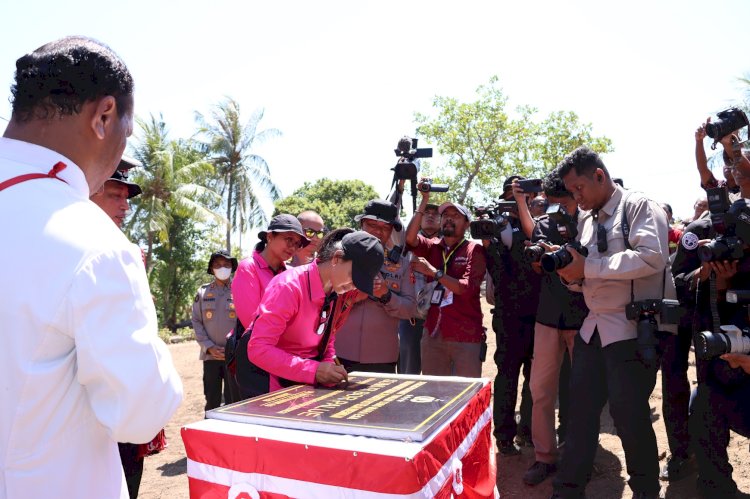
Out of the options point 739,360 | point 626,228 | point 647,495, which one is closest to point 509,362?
point 647,495

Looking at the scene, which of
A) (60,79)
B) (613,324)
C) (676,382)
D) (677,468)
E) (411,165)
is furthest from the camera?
(411,165)

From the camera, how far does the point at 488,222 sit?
432 cm

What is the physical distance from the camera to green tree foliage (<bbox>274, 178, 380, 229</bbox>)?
3067cm

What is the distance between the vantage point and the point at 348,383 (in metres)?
2.55

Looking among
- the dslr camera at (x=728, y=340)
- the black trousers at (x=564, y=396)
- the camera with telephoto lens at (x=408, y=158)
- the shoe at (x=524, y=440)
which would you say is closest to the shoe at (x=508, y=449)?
the shoe at (x=524, y=440)

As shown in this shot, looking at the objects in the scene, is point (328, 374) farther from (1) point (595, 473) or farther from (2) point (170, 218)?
(2) point (170, 218)

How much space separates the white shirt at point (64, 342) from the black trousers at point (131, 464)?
1505 millimetres

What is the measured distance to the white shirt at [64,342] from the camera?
3.20 feet

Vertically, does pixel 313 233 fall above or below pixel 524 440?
above

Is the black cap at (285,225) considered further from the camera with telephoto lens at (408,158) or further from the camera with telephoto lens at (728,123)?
the camera with telephoto lens at (728,123)

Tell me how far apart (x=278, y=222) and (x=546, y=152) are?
20.3 meters

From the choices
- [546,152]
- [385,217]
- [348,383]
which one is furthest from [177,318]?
[348,383]

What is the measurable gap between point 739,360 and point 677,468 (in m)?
1.38

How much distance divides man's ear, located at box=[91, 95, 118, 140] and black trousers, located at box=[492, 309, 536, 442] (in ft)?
12.4
